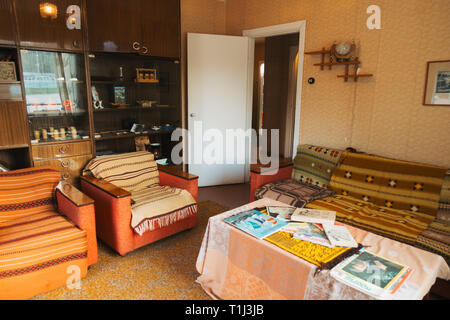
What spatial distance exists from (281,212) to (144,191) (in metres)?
1.41

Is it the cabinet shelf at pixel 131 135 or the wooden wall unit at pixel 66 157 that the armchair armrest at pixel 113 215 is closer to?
the wooden wall unit at pixel 66 157

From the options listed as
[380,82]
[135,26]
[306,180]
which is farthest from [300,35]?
[135,26]

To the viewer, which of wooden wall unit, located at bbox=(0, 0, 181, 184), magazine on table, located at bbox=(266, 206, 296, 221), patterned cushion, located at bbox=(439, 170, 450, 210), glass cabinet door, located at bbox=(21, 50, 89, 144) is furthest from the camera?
glass cabinet door, located at bbox=(21, 50, 89, 144)

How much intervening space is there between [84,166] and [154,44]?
151 centimetres

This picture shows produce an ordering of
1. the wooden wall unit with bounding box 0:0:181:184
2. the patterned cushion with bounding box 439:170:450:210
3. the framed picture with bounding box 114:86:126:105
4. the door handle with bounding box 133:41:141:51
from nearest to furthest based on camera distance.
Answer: the patterned cushion with bounding box 439:170:450:210 < the wooden wall unit with bounding box 0:0:181:184 < the door handle with bounding box 133:41:141:51 < the framed picture with bounding box 114:86:126:105

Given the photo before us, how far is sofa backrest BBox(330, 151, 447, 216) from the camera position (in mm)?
2512

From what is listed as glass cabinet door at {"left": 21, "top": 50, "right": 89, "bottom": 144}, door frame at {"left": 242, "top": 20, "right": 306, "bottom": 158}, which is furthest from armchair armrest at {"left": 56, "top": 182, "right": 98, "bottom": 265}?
door frame at {"left": 242, "top": 20, "right": 306, "bottom": 158}

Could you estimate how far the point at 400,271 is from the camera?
1455 mm

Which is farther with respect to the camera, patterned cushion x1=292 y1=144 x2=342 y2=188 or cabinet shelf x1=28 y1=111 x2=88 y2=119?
patterned cushion x1=292 y1=144 x2=342 y2=188

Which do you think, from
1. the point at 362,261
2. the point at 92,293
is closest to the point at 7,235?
the point at 92,293

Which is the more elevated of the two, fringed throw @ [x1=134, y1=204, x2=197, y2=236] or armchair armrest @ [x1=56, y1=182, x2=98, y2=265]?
armchair armrest @ [x1=56, y1=182, x2=98, y2=265]

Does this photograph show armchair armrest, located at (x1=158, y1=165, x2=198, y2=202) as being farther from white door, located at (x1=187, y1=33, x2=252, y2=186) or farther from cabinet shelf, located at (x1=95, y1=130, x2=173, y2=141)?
white door, located at (x1=187, y1=33, x2=252, y2=186)

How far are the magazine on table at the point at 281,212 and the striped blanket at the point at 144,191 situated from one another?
93 cm
